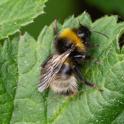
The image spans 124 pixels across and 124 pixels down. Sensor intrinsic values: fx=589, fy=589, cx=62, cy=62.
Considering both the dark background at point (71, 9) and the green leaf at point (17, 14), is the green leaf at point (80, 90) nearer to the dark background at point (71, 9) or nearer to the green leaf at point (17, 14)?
the green leaf at point (17, 14)

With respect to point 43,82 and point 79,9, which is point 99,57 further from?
point 79,9

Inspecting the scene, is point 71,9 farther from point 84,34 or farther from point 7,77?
point 7,77

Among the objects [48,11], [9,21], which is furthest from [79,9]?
[9,21]

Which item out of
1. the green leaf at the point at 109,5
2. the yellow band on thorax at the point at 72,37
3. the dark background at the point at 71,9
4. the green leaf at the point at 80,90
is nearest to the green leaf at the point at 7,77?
the green leaf at the point at 80,90

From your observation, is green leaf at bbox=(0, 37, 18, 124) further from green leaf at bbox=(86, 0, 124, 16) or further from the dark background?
green leaf at bbox=(86, 0, 124, 16)

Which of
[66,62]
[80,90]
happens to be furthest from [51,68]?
[80,90]

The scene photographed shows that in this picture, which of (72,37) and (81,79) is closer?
(81,79)

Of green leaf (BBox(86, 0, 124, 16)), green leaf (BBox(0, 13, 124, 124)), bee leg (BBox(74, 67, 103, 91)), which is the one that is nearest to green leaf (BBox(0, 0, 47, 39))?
green leaf (BBox(0, 13, 124, 124))
